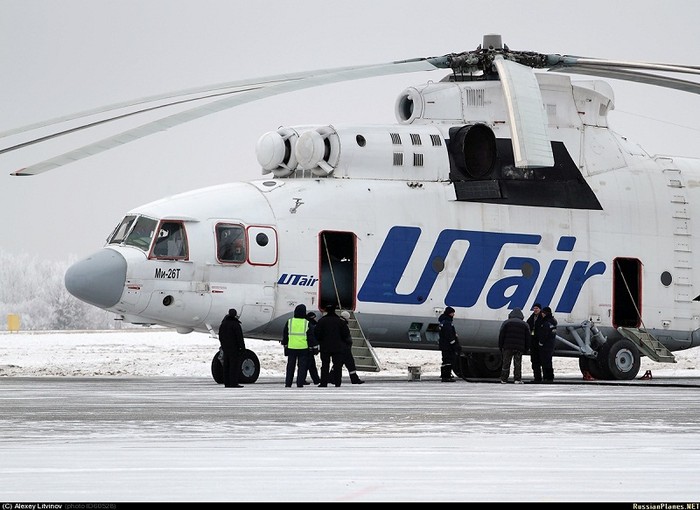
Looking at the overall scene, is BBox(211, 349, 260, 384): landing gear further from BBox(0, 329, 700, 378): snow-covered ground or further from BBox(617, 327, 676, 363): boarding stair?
BBox(617, 327, 676, 363): boarding stair

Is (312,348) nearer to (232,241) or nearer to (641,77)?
(232,241)

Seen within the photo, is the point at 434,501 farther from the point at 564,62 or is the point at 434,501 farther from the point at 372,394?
the point at 564,62

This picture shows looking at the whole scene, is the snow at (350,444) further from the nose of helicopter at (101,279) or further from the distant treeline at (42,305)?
the distant treeline at (42,305)

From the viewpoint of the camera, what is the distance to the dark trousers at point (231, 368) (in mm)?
21406

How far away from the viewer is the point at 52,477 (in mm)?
8461

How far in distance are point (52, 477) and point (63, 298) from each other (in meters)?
102

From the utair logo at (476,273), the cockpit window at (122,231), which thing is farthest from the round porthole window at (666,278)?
the cockpit window at (122,231)

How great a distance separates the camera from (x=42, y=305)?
355ft

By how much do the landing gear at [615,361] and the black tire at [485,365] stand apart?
82.7 inches

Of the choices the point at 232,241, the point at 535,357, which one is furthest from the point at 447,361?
the point at 232,241

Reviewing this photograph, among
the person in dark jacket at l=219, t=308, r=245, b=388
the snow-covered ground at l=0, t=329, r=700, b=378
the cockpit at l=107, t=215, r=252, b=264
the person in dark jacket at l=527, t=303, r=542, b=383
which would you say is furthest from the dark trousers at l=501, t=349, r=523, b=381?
the snow-covered ground at l=0, t=329, r=700, b=378

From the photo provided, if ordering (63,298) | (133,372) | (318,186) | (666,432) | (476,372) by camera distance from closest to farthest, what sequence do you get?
(666,432) < (318,186) < (476,372) < (133,372) < (63,298)

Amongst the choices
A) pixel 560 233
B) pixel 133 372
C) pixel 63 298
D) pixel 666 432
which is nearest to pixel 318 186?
pixel 560 233

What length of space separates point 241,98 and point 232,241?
3.84 meters
